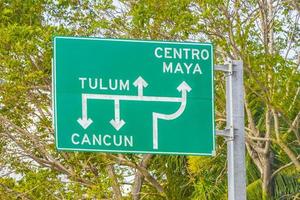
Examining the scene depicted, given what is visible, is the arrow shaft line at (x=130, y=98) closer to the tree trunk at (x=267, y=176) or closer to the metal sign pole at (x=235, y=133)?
the metal sign pole at (x=235, y=133)

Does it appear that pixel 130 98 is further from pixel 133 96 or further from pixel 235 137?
pixel 235 137

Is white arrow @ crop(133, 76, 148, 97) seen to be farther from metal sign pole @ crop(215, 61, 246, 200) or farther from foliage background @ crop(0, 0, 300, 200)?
foliage background @ crop(0, 0, 300, 200)

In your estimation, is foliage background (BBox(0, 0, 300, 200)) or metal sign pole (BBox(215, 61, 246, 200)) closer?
metal sign pole (BBox(215, 61, 246, 200))

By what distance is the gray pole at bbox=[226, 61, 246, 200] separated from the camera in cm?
826

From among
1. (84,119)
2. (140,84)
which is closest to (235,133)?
(140,84)

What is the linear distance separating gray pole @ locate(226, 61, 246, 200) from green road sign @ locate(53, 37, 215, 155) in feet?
0.43

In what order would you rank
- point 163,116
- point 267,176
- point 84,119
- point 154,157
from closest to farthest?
point 84,119 → point 163,116 → point 267,176 → point 154,157

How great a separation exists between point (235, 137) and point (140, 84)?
734mm

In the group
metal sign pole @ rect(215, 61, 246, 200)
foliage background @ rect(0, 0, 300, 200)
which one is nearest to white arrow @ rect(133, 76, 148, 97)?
metal sign pole @ rect(215, 61, 246, 200)

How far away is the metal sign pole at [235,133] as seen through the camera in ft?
27.1

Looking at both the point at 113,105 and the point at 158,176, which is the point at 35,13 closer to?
the point at 158,176

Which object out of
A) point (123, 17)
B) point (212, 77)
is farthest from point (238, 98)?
point (123, 17)

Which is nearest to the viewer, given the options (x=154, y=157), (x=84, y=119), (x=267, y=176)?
(x=84, y=119)

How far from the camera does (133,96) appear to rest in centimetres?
825
